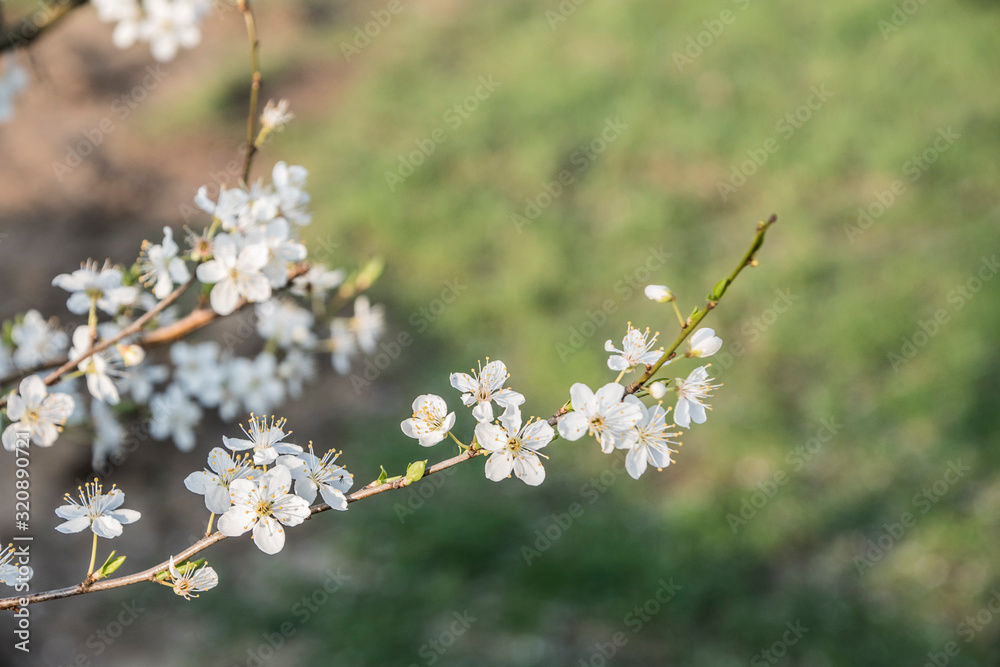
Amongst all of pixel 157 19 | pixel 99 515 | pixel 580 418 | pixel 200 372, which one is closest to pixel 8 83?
pixel 157 19

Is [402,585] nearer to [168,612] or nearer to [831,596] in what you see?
[168,612]

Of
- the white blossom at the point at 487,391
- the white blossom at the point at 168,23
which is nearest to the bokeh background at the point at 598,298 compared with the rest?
the white blossom at the point at 168,23

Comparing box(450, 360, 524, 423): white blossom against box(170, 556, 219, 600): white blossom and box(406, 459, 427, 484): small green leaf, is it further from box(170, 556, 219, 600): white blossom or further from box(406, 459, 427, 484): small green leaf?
box(170, 556, 219, 600): white blossom

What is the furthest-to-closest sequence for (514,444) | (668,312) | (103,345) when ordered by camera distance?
(668,312) < (103,345) < (514,444)

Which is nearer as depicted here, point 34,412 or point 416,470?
point 416,470

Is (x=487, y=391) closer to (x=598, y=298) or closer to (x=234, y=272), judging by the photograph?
(x=234, y=272)

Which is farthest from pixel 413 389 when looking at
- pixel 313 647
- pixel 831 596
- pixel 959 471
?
pixel 959 471

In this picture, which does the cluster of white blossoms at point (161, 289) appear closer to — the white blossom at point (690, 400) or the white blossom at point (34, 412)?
the white blossom at point (34, 412)
